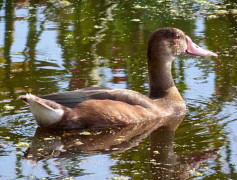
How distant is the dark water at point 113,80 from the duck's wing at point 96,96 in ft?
1.00

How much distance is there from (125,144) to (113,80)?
2.24 meters

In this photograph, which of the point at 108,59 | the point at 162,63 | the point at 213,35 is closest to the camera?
the point at 162,63

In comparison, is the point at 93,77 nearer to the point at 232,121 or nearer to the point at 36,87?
the point at 36,87

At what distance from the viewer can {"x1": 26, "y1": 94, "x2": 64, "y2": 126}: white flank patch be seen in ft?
27.1

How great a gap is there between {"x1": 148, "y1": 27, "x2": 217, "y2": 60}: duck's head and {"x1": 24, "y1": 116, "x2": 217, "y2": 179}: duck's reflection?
908mm

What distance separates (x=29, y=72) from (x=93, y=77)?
87 cm

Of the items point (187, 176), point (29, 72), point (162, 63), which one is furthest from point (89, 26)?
point (187, 176)

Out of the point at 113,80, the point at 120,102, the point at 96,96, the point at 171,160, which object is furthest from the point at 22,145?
the point at 113,80

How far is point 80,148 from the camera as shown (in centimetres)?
781

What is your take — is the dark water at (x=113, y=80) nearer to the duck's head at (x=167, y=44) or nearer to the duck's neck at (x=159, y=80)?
the duck's neck at (x=159, y=80)

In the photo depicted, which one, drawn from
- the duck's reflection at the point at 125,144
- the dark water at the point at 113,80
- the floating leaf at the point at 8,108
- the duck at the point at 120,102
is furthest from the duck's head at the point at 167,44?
the floating leaf at the point at 8,108

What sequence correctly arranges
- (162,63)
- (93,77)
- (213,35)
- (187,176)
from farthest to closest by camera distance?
Result: (213,35) → (93,77) → (162,63) → (187,176)

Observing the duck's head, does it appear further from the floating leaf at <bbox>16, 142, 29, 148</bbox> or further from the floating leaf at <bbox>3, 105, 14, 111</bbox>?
the floating leaf at <bbox>16, 142, 29, 148</bbox>

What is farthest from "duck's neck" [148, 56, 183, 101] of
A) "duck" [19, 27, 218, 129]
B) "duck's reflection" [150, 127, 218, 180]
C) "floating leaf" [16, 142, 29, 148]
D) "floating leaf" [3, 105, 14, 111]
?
"floating leaf" [16, 142, 29, 148]
